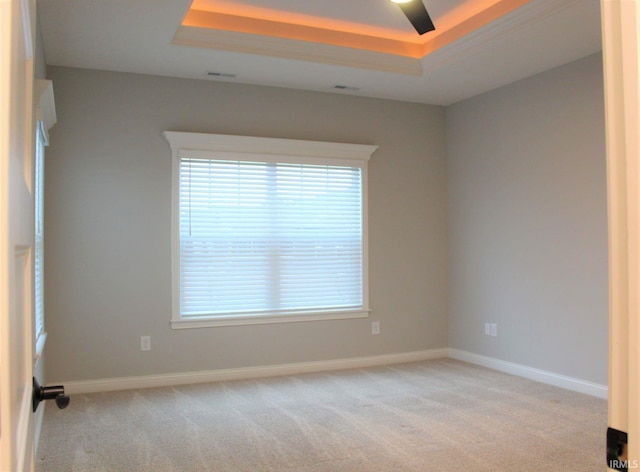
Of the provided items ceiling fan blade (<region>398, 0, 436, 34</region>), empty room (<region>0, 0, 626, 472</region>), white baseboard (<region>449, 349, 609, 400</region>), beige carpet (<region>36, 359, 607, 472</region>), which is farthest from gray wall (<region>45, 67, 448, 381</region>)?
ceiling fan blade (<region>398, 0, 436, 34</region>)

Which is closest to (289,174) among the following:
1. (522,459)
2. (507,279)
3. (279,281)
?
(279,281)

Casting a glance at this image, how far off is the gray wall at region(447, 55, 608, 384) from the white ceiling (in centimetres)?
32

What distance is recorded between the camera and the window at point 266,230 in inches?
178

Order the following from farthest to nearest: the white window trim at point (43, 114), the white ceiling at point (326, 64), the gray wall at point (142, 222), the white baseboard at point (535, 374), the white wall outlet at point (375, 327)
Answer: the white wall outlet at point (375, 327) < the gray wall at point (142, 222) < the white baseboard at point (535, 374) < the white ceiling at point (326, 64) < the white window trim at point (43, 114)

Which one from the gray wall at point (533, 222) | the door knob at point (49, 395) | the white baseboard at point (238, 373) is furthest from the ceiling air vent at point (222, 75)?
the door knob at point (49, 395)

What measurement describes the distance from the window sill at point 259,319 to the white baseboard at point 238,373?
1.29 feet

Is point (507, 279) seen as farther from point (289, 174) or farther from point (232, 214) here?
point (232, 214)

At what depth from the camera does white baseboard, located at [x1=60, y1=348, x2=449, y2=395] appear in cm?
419

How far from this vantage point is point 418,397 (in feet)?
13.2

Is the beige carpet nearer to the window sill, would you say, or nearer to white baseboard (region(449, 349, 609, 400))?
white baseboard (region(449, 349, 609, 400))

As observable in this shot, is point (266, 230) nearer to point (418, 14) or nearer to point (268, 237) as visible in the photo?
point (268, 237)

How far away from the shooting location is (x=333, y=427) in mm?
3379

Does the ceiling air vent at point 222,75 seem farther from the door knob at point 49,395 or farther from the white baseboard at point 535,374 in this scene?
the door knob at point 49,395

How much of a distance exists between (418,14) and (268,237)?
2628 mm
